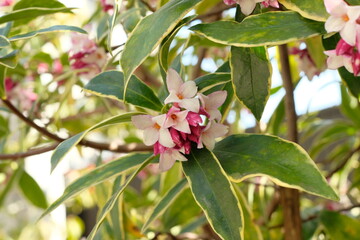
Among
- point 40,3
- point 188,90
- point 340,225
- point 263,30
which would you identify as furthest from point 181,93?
point 340,225

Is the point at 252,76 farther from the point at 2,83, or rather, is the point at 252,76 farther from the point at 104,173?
the point at 2,83

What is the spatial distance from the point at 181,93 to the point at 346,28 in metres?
0.19

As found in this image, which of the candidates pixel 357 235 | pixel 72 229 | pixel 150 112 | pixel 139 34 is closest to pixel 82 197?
pixel 72 229

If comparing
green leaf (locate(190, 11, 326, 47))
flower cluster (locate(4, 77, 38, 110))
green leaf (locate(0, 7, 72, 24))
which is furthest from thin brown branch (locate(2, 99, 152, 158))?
flower cluster (locate(4, 77, 38, 110))

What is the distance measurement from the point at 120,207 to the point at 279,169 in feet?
1.39

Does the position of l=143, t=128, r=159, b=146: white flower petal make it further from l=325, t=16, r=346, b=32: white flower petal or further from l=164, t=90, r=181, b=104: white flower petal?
l=325, t=16, r=346, b=32: white flower petal

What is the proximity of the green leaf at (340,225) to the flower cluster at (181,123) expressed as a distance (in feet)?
1.37

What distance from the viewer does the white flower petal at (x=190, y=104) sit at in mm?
564

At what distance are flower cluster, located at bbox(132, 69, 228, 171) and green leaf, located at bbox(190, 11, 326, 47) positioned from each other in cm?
7

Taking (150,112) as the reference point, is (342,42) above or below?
above

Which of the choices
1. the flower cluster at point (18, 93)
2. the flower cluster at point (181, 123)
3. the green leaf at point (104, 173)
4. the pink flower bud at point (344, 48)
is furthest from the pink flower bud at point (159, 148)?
the flower cluster at point (18, 93)

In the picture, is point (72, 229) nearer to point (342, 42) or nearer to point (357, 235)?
point (357, 235)

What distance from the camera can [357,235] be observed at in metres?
0.91

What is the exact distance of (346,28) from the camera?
0.46 m
